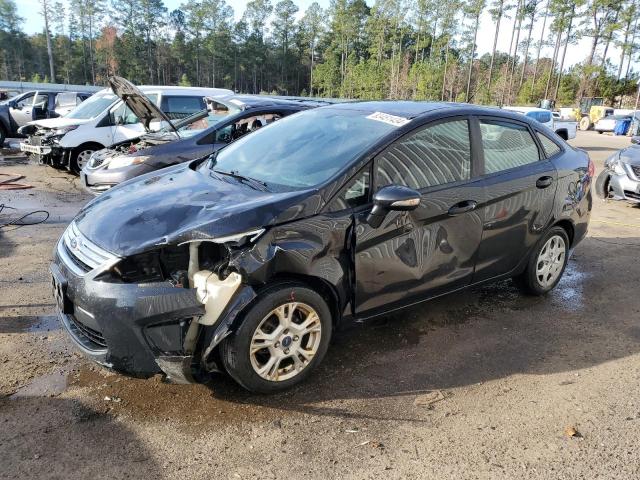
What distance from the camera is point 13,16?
262ft

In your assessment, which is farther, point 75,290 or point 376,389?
point 376,389

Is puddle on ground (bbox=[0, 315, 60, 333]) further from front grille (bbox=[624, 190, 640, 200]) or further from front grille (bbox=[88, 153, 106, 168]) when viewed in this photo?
front grille (bbox=[624, 190, 640, 200])

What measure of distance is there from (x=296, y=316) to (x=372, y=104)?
1985 mm

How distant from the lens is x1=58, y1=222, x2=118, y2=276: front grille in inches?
110

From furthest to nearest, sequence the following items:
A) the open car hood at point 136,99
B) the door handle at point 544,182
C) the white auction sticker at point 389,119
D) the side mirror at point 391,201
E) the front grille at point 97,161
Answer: the front grille at point 97,161
the open car hood at point 136,99
the door handle at point 544,182
the white auction sticker at point 389,119
the side mirror at point 391,201

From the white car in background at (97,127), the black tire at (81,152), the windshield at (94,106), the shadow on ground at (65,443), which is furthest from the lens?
the windshield at (94,106)

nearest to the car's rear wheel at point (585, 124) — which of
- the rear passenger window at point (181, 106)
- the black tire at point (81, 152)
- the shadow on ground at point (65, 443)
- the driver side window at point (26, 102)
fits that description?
the rear passenger window at point (181, 106)

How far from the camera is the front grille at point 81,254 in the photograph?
2.80 metres

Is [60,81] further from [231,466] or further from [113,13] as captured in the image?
[231,466]

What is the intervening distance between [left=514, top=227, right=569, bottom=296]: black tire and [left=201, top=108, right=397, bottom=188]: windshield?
1864 millimetres

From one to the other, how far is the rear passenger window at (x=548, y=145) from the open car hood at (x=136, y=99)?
16.4 feet

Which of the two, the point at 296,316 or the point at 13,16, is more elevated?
the point at 13,16

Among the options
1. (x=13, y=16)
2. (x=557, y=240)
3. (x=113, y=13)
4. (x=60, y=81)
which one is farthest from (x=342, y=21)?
(x=557, y=240)

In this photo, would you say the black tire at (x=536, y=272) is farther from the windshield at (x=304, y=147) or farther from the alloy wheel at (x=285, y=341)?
the alloy wheel at (x=285, y=341)
